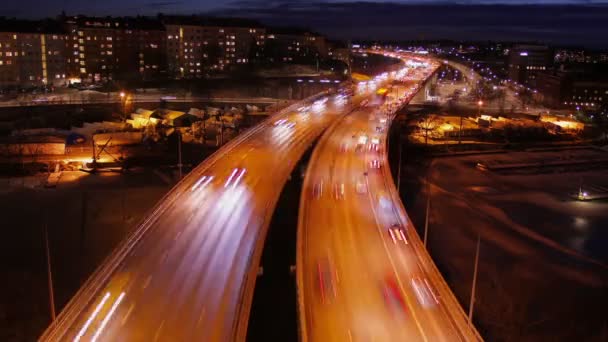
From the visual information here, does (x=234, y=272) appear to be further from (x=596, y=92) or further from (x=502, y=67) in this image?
(x=502, y=67)

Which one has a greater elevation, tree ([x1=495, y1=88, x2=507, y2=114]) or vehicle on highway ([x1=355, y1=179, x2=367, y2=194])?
tree ([x1=495, y1=88, x2=507, y2=114])

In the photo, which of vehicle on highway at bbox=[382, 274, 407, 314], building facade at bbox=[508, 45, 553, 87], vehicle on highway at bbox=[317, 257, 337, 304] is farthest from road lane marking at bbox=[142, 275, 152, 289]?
building facade at bbox=[508, 45, 553, 87]

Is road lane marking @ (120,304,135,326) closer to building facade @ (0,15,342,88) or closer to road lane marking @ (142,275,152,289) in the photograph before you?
road lane marking @ (142,275,152,289)

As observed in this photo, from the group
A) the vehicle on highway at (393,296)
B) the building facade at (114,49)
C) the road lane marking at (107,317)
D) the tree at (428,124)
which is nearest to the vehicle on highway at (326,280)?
the vehicle on highway at (393,296)

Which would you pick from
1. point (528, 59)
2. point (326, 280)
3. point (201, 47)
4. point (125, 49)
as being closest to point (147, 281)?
point (326, 280)

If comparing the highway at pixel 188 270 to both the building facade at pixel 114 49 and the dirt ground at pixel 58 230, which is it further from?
the building facade at pixel 114 49

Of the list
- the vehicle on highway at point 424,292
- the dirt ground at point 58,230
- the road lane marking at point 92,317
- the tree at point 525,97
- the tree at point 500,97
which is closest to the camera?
the road lane marking at point 92,317
